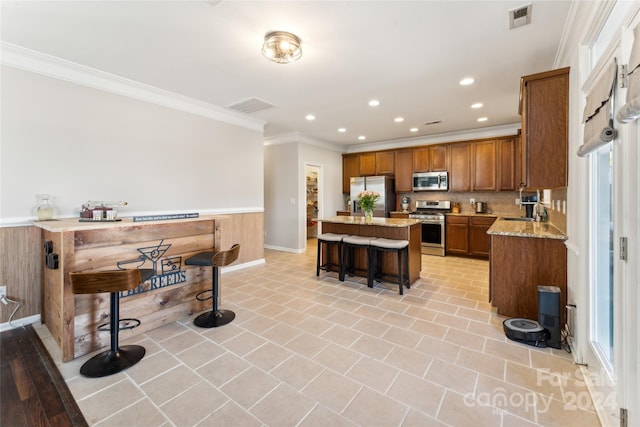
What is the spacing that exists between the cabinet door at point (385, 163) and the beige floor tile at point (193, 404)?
596cm

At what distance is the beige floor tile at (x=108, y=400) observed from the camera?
156 centimetres

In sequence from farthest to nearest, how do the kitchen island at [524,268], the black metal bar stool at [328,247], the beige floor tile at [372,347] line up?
the black metal bar stool at [328,247] → the kitchen island at [524,268] → the beige floor tile at [372,347]

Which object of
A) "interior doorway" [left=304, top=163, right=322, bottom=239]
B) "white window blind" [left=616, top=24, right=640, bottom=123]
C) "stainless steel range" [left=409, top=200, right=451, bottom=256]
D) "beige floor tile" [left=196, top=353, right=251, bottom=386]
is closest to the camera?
"white window blind" [left=616, top=24, right=640, bottom=123]

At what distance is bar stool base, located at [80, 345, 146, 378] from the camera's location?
6.31ft

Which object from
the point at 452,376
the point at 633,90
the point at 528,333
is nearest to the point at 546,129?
the point at 633,90

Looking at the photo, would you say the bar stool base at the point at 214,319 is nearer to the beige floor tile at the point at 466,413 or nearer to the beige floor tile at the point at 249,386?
the beige floor tile at the point at 249,386

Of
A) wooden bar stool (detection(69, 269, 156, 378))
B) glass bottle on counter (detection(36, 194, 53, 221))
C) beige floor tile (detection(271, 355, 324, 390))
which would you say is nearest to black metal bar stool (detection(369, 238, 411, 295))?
beige floor tile (detection(271, 355, 324, 390))

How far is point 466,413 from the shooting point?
61.0 inches

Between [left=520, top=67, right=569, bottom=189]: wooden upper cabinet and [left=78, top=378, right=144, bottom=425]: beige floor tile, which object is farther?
[left=520, top=67, right=569, bottom=189]: wooden upper cabinet

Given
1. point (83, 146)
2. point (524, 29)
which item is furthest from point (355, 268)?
point (83, 146)

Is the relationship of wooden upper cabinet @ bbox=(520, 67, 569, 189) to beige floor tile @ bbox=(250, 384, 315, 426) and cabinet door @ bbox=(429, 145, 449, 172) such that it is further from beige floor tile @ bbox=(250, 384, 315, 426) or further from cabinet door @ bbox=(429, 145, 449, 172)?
cabinet door @ bbox=(429, 145, 449, 172)

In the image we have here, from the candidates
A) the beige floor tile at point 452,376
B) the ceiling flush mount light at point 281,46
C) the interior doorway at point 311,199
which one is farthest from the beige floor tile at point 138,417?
the interior doorway at point 311,199

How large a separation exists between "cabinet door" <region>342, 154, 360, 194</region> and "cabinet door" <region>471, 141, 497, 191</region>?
2.75m

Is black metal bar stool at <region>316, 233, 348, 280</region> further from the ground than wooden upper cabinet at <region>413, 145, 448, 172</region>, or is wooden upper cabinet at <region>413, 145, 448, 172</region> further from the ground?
wooden upper cabinet at <region>413, 145, 448, 172</region>
